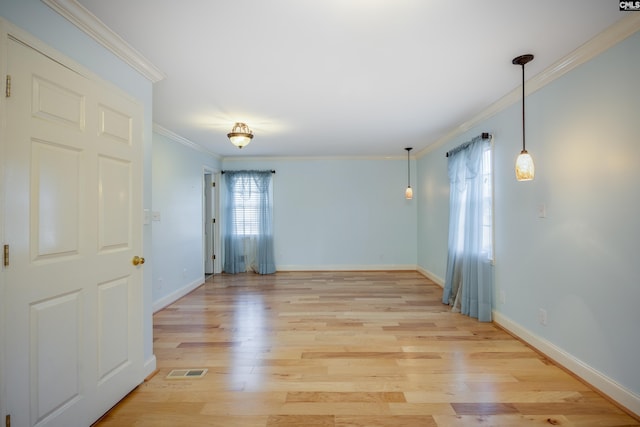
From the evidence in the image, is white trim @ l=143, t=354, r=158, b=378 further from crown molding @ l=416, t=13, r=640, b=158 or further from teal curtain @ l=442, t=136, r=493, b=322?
crown molding @ l=416, t=13, r=640, b=158

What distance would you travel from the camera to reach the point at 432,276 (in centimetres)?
561

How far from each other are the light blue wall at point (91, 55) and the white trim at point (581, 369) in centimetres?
352

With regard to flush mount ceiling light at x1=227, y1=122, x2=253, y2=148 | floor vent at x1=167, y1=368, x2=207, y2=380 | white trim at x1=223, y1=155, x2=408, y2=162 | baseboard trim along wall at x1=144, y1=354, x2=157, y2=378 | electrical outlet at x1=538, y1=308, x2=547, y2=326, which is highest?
white trim at x1=223, y1=155, x2=408, y2=162

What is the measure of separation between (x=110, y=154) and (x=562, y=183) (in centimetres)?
354

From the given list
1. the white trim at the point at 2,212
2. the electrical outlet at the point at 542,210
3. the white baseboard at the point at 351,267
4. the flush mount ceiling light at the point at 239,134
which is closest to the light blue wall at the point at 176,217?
the flush mount ceiling light at the point at 239,134

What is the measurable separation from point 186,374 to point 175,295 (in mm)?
2361

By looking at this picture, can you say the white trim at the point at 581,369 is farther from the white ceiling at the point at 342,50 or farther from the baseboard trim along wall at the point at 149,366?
the baseboard trim along wall at the point at 149,366

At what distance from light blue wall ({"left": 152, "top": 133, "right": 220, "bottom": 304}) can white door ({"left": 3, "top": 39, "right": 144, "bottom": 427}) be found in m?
2.01

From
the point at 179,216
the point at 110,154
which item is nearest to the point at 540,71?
the point at 110,154

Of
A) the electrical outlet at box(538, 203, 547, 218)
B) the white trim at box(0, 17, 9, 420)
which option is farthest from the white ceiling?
the electrical outlet at box(538, 203, 547, 218)

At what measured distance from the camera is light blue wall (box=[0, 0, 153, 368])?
148 centimetres

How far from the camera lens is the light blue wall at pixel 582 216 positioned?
6.35 feet

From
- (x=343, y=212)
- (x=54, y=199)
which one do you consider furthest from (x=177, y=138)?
(x=343, y=212)

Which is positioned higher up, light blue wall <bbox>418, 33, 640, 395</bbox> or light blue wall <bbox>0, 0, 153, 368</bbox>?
light blue wall <bbox>0, 0, 153, 368</bbox>
